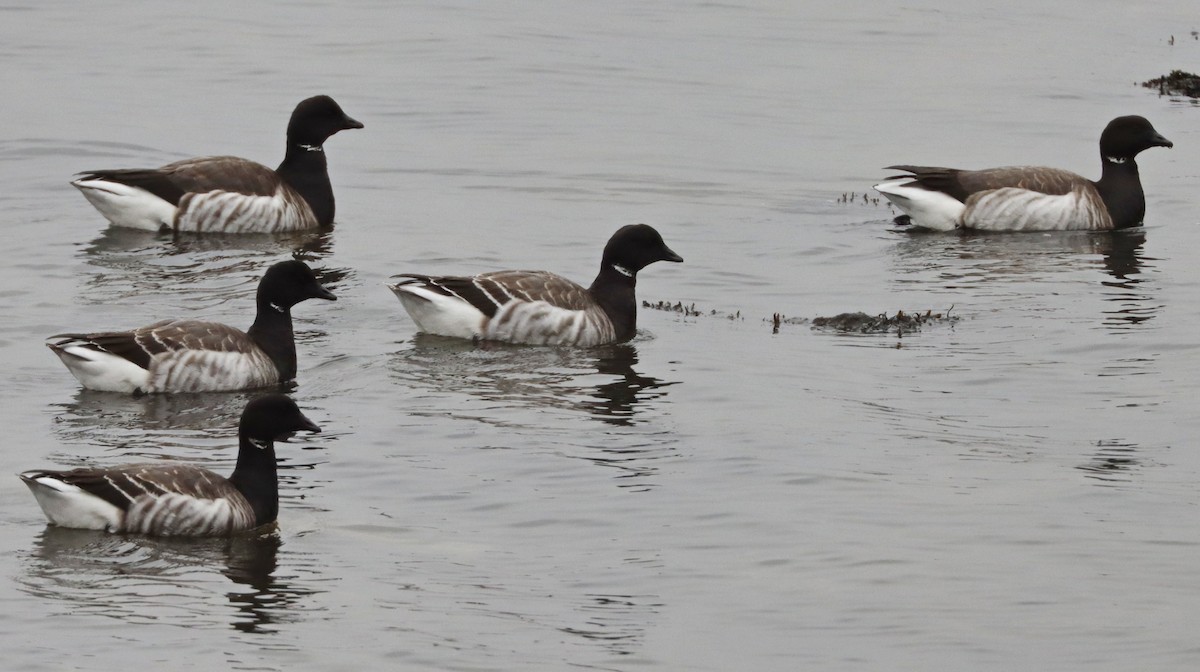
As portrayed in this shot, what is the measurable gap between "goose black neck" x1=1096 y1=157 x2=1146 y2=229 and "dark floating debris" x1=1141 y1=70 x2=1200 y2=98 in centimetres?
813

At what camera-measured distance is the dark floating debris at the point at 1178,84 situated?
100 feet

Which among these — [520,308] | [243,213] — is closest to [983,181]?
[520,308]

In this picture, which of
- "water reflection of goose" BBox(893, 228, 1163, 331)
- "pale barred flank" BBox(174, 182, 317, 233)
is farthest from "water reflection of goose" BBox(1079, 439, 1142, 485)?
"pale barred flank" BBox(174, 182, 317, 233)

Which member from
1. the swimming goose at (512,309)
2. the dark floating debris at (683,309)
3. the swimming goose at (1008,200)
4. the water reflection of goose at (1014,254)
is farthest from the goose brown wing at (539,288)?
the swimming goose at (1008,200)

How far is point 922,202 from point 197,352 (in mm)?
10126

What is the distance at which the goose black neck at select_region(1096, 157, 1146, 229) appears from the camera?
22.6m

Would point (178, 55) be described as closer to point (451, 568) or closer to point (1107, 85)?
point (1107, 85)

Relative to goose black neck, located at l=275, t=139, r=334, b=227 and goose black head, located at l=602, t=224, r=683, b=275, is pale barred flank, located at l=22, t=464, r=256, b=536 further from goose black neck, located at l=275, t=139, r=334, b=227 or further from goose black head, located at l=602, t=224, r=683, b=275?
goose black neck, located at l=275, t=139, r=334, b=227

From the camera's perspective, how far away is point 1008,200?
72.9ft

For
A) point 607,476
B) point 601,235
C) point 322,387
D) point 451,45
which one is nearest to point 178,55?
point 451,45

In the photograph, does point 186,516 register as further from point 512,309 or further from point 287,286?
point 512,309

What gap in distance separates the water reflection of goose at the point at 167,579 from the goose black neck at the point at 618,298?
617 centimetres

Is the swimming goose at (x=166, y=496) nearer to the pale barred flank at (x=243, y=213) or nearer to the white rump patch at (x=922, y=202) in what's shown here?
the pale barred flank at (x=243, y=213)

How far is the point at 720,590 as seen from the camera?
10.8 meters
